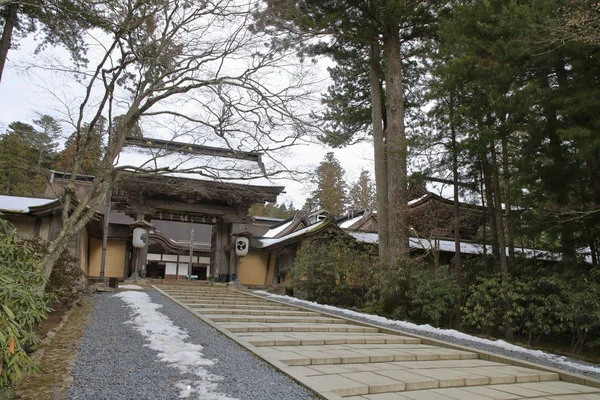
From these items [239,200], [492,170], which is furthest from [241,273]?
[492,170]

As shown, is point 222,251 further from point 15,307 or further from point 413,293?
point 15,307

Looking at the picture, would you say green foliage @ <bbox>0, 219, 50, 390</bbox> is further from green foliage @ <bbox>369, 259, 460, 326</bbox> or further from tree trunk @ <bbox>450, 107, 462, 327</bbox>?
tree trunk @ <bbox>450, 107, 462, 327</bbox>

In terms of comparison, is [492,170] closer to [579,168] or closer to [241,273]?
[579,168]

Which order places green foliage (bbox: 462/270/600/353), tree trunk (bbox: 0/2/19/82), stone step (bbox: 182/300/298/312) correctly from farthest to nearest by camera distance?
tree trunk (bbox: 0/2/19/82)
stone step (bbox: 182/300/298/312)
green foliage (bbox: 462/270/600/353)

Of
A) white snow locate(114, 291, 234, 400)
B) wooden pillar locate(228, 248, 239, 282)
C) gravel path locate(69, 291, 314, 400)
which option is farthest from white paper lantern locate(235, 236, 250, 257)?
gravel path locate(69, 291, 314, 400)

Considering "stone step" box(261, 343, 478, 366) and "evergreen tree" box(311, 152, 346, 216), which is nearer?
"stone step" box(261, 343, 478, 366)

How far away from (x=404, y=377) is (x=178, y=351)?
→ 2295mm

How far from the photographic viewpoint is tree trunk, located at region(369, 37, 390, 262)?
10.3 metres

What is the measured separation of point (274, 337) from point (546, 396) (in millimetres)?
3195

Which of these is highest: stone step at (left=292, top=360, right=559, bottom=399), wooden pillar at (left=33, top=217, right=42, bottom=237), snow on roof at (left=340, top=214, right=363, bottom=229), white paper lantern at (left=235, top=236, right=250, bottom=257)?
snow on roof at (left=340, top=214, right=363, bottom=229)

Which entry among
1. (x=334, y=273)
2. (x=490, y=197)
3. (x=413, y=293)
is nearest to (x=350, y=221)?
(x=334, y=273)

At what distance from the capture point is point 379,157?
10.8m

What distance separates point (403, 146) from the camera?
374 inches

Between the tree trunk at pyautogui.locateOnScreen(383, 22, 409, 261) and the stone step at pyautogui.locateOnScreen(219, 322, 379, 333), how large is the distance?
8.32 ft
